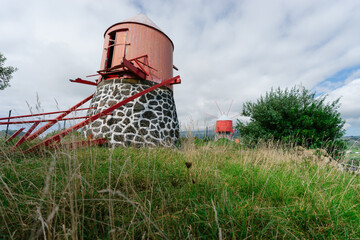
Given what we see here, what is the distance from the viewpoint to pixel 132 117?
251 inches

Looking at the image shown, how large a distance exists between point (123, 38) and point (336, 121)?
37.5ft

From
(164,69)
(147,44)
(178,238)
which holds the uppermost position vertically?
(147,44)

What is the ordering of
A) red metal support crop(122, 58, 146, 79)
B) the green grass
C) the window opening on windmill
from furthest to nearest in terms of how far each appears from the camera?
the window opening on windmill, red metal support crop(122, 58, 146, 79), the green grass

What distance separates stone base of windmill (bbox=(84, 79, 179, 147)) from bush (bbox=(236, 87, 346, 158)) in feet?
15.3

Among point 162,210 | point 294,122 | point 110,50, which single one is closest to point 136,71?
point 110,50

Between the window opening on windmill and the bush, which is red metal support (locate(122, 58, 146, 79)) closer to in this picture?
the window opening on windmill

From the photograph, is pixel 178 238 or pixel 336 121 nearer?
pixel 178 238

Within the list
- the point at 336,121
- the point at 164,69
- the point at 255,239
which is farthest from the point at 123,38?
the point at 336,121

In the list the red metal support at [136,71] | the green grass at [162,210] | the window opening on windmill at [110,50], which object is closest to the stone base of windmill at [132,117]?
the red metal support at [136,71]

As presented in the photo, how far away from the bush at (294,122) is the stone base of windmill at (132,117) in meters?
4.67

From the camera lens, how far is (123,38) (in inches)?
288

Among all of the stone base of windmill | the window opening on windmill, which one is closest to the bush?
the stone base of windmill

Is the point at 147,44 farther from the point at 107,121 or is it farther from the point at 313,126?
the point at 313,126

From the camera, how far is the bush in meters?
7.18
